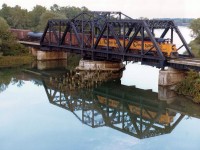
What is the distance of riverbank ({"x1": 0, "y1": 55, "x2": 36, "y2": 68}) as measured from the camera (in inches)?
2479

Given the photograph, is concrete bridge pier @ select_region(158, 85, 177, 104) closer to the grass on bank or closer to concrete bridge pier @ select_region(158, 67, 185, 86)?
concrete bridge pier @ select_region(158, 67, 185, 86)

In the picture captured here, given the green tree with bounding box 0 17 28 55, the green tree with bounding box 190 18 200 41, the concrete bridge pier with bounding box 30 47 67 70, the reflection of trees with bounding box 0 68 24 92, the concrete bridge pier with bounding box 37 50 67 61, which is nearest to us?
the reflection of trees with bounding box 0 68 24 92

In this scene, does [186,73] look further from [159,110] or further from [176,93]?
[159,110]

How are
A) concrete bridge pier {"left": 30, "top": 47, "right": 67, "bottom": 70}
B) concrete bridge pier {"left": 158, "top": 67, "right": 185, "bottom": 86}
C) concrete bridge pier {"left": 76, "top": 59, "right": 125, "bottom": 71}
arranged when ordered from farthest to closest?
concrete bridge pier {"left": 30, "top": 47, "right": 67, "bottom": 70} < concrete bridge pier {"left": 76, "top": 59, "right": 125, "bottom": 71} < concrete bridge pier {"left": 158, "top": 67, "right": 185, "bottom": 86}

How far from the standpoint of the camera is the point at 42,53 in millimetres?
68750

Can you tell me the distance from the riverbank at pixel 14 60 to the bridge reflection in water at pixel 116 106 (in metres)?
15.4

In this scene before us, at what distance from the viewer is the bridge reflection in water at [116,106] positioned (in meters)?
30.8

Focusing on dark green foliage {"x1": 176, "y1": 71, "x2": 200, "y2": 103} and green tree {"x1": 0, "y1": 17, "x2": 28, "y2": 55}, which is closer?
dark green foliage {"x1": 176, "y1": 71, "x2": 200, "y2": 103}

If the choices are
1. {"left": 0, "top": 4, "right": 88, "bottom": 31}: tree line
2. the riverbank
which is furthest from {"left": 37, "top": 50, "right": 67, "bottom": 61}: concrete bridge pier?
{"left": 0, "top": 4, "right": 88, "bottom": 31}: tree line

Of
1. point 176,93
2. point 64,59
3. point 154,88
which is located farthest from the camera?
point 64,59

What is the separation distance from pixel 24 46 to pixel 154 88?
116ft

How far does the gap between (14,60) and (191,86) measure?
121 ft

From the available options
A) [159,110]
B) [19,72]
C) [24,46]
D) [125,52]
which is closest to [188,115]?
[159,110]

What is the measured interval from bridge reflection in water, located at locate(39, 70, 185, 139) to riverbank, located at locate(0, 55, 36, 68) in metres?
15.4
